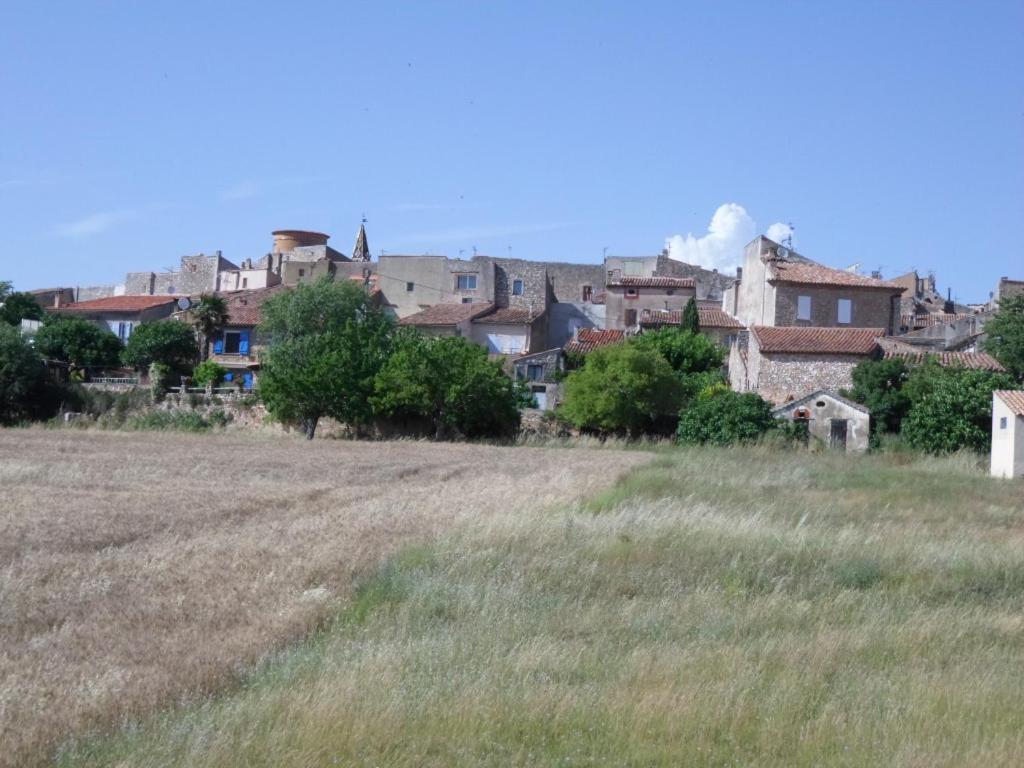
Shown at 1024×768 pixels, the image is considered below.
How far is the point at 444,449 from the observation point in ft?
143

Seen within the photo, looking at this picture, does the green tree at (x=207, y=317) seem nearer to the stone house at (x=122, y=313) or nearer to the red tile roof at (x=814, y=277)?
the stone house at (x=122, y=313)

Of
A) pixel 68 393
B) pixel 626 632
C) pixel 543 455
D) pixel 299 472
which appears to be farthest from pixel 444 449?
pixel 626 632

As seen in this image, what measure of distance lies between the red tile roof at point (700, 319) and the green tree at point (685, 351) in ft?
18.6

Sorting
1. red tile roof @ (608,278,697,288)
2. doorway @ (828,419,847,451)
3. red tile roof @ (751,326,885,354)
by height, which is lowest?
doorway @ (828,419,847,451)

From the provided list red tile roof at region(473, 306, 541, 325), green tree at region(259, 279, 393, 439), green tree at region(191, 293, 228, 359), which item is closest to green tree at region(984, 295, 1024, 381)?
red tile roof at region(473, 306, 541, 325)

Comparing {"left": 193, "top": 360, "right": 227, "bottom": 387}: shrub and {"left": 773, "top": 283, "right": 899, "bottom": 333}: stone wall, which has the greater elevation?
{"left": 773, "top": 283, "right": 899, "bottom": 333}: stone wall

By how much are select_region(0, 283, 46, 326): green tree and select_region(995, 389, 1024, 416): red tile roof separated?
195ft

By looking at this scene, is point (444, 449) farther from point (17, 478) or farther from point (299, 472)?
point (17, 478)

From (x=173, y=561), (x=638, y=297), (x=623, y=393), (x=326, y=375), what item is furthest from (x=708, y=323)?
(x=173, y=561)

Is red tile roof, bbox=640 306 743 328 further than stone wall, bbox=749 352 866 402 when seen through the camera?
Yes

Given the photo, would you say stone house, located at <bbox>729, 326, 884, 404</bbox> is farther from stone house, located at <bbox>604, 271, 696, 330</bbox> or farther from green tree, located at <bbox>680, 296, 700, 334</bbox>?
stone house, located at <bbox>604, 271, 696, 330</bbox>

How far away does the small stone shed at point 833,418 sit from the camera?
154ft

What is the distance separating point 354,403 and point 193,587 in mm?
41096

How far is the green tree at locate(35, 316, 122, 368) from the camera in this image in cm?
6538
